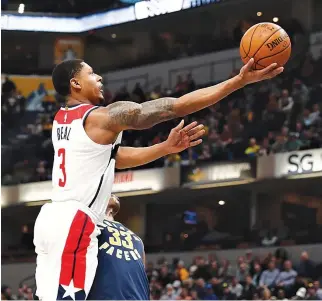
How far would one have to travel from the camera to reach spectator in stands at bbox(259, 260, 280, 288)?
15.6m

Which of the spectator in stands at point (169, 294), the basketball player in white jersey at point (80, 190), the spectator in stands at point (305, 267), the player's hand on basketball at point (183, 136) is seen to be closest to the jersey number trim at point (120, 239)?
the basketball player in white jersey at point (80, 190)

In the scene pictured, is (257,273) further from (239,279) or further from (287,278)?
(287,278)

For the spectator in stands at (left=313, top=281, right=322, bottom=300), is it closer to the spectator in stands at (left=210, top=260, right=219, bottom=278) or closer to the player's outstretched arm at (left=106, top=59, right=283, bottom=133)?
the spectator in stands at (left=210, top=260, right=219, bottom=278)

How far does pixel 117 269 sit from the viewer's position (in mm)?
4652

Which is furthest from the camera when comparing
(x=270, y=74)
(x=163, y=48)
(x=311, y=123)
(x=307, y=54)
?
(x=163, y=48)

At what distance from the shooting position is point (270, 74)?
4.29 metres

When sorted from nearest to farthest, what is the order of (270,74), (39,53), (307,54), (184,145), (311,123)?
(270,74) < (184,145) < (311,123) < (307,54) < (39,53)

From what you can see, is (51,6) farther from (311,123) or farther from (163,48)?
(311,123)

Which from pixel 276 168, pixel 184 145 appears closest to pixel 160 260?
pixel 276 168

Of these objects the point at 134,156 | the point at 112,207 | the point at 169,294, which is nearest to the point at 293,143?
the point at 169,294

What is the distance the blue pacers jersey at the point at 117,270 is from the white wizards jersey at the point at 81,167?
0.18 m

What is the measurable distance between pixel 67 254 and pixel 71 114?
745mm

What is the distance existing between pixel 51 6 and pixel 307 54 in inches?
355

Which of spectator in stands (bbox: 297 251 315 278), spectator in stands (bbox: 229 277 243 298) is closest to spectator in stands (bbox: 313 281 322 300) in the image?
spectator in stands (bbox: 297 251 315 278)
